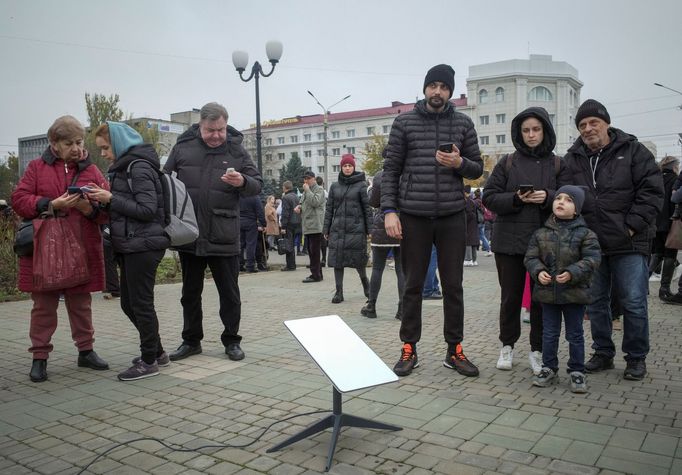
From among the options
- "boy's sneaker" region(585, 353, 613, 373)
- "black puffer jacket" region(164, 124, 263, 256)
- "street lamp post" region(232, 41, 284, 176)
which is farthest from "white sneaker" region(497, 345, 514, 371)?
"street lamp post" region(232, 41, 284, 176)

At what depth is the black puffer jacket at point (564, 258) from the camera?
4527mm

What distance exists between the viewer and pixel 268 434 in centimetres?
377

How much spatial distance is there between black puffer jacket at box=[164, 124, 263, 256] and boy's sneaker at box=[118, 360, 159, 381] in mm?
1030

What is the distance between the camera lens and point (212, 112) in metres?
5.46

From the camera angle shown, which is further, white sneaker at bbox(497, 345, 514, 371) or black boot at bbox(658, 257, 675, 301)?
black boot at bbox(658, 257, 675, 301)

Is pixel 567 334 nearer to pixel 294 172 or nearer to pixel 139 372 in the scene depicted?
pixel 139 372

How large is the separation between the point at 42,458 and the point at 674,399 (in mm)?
4082

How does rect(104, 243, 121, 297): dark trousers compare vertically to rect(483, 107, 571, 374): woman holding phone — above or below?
below

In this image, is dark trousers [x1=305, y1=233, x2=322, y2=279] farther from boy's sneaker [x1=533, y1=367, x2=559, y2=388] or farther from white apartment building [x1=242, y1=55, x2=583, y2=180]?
white apartment building [x1=242, y1=55, x2=583, y2=180]

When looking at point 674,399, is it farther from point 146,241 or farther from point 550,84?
point 550,84

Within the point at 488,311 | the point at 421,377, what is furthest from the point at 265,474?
the point at 488,311

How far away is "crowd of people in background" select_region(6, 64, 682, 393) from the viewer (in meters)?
4.77

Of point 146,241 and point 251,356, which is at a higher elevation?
point 146,241

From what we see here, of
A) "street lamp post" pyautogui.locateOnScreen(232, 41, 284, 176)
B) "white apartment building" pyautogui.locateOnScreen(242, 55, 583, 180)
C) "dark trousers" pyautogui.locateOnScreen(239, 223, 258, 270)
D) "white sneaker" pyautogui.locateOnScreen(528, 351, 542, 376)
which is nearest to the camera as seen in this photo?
"white sneaker" pyautogui.locateOnScreen(528, 351, 542, 376)
